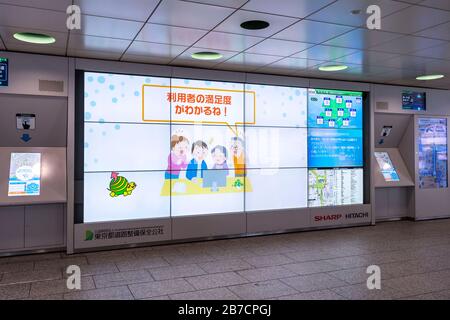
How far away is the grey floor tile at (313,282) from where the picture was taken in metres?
4.66

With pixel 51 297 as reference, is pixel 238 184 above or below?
above

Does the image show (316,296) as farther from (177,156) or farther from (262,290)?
(177,156)

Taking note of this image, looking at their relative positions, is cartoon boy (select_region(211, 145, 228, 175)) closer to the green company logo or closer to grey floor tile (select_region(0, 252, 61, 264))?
the green company logo

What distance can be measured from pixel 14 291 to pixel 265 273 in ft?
9.76

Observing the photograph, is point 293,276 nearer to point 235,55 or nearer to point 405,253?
point 405,253

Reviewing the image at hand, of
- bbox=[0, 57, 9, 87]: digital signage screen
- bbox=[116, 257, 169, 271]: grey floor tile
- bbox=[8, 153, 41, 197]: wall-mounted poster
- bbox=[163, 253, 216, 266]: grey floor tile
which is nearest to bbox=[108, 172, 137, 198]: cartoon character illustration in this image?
bbox=[8, 153, 41, 197]: wall-mounted poster

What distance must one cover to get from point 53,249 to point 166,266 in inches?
82.7

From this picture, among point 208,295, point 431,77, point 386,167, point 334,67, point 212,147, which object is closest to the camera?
point 208,295

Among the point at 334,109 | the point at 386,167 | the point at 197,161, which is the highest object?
the point at 334,109

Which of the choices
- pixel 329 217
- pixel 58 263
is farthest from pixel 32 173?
pixel 329 217

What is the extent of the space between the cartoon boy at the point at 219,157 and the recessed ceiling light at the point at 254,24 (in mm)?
2914

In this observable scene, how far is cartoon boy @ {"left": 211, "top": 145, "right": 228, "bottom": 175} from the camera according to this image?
293 inches

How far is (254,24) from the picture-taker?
4809 millimetres

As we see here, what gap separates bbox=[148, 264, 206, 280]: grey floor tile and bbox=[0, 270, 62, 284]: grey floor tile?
3.96 ft
